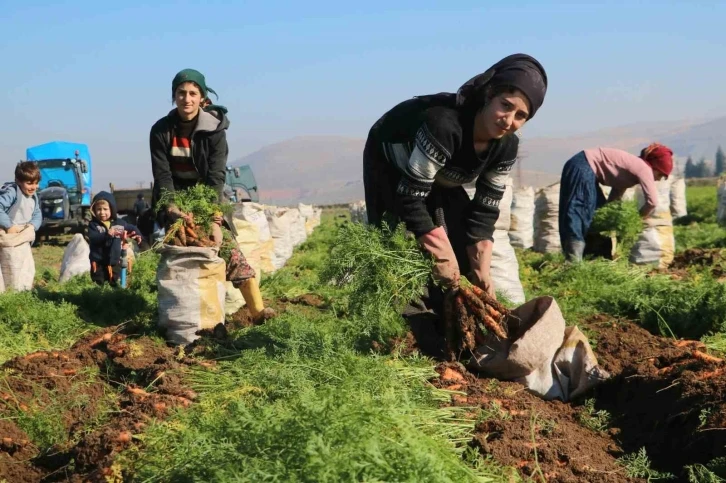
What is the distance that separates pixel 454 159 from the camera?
4906mm

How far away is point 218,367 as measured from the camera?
191 inches

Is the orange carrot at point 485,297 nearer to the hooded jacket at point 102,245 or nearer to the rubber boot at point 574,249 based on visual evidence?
the rubber boot at point 574,249

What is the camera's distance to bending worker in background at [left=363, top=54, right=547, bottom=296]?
4.59 metres

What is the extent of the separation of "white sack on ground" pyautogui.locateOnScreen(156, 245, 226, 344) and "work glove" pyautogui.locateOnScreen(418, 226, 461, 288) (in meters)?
1.99

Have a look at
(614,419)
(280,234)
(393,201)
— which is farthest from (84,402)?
(280,234)

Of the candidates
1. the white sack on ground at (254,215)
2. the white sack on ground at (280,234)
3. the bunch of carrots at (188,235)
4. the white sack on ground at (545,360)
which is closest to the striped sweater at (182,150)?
the bunch of carrots at (188,235)

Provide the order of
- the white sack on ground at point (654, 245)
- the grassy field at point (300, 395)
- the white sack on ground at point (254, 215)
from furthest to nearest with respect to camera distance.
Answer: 1. the white sack on ground at point (654, 245)
2. the white sack on ground at point (254, 215)
3. the grassy field at point (300, 395)

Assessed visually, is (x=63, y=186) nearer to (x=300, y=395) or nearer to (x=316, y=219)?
(x=316, y=219)

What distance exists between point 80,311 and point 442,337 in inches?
128

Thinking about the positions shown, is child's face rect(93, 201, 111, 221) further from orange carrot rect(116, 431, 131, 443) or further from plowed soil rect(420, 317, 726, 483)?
orange carrot rect(116, 431, 131, 443)

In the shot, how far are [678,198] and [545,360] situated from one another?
67.6 feet

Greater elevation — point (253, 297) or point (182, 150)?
point (182, 150)

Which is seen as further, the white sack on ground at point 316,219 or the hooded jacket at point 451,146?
the white sack on ground at point 316,219

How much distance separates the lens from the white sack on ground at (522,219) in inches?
603
